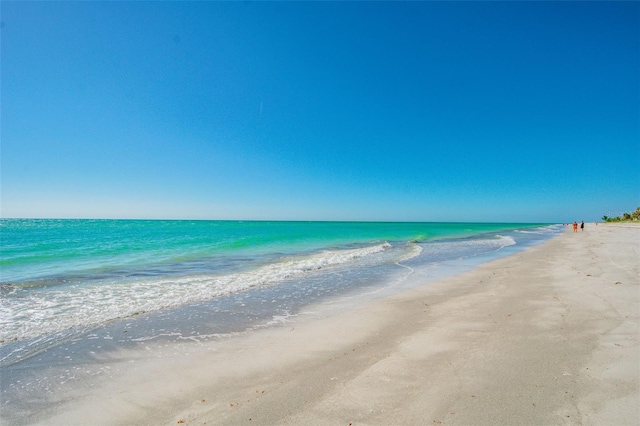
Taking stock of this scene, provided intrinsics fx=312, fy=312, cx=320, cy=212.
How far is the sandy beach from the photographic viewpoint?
3879 mm

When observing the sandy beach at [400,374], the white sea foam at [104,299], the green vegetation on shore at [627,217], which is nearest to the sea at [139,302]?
the white sea foam at [104,299]

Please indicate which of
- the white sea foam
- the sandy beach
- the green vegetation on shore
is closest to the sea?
the white sea foam

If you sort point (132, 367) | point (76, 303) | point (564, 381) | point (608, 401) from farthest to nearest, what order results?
point (76, 303) < point (132, 367) < point (564, 381) < point (608, 401)

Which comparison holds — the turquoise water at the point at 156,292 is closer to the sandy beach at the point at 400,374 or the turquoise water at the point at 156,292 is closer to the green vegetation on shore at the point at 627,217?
the sandy beach at the point at 400,374

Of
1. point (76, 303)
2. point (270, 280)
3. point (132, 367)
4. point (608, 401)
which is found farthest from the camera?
point (270, 280)

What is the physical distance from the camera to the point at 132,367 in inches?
219

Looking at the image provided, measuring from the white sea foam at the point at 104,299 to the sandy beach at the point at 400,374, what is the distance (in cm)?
357

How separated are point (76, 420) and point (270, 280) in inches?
388

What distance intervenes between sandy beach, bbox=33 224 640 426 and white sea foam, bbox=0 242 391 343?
3.57 metres

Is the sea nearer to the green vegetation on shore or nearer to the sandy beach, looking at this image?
the sandy beach

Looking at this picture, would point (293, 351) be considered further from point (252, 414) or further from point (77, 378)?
point (77, 378)

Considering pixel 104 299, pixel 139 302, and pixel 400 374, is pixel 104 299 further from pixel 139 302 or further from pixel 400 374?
pixel 400 374

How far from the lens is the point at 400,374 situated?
4766 mm

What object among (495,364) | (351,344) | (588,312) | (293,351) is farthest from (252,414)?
(588,312)
